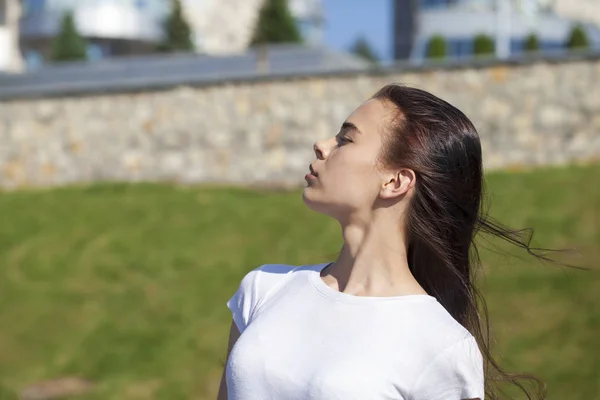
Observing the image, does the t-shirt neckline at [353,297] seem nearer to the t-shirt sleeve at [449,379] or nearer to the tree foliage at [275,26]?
the t-shirt sleeve at [449,379]

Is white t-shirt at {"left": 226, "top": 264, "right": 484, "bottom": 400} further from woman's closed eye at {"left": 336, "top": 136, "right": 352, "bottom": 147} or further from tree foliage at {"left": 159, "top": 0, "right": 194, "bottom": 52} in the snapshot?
tree foliage at {"left": 159, "top": 0, "right": 194, "bottom": 52}

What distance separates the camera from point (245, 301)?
2.23 metres

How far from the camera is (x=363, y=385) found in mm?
1887

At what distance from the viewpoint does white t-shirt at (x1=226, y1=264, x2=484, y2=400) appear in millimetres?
1904

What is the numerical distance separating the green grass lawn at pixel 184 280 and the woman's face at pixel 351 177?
3778mm

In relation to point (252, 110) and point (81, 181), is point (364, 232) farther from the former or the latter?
point (81, 181)

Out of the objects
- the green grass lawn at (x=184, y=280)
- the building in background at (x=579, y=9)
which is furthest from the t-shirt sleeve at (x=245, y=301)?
the building in background at (x=579, y=9)

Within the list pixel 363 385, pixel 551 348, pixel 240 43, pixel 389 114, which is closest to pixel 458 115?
pixel 389 114

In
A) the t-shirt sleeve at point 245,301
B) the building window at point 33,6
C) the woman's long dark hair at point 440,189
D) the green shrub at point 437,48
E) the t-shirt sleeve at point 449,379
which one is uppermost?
the woman's long dark hair at point 440,189

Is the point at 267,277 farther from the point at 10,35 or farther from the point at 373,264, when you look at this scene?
the point at 10,35

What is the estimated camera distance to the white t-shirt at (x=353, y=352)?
1.90m

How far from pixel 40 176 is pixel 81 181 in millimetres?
779

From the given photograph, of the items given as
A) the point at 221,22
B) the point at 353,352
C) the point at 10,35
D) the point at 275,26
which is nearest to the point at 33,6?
the point at 10,35

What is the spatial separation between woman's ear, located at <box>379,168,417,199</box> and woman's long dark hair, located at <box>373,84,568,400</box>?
2 cm
